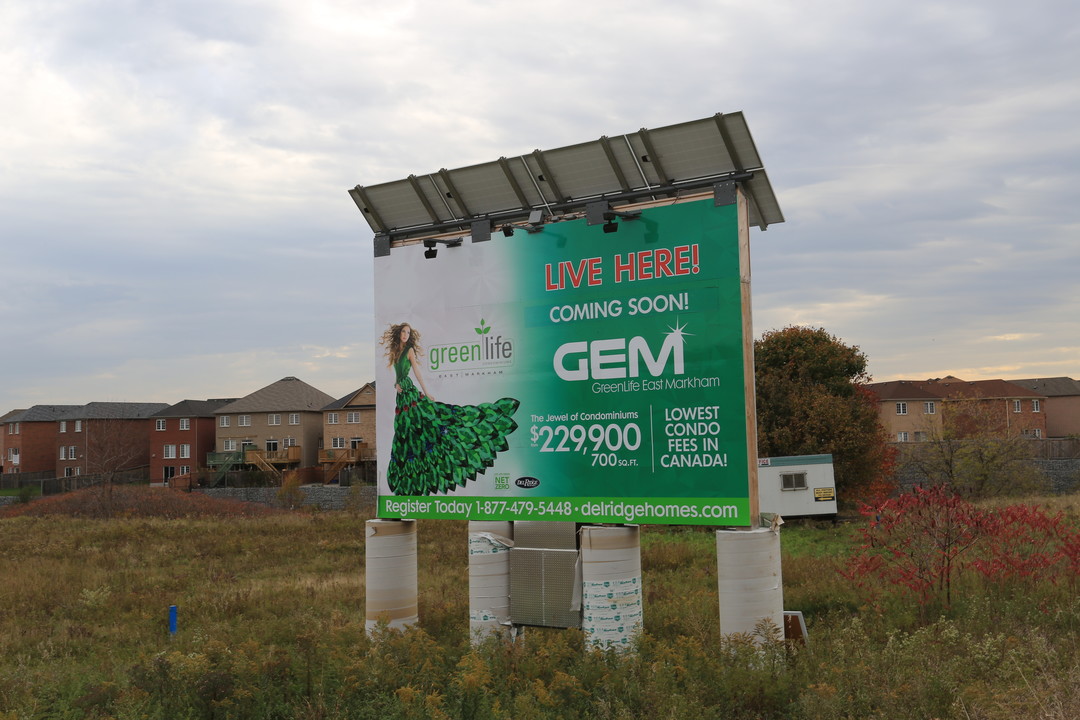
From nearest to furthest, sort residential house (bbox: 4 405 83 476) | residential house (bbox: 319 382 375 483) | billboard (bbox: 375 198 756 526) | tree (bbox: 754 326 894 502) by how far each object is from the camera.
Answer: billboard (bbox: 375 198 756 526), tree (bbox: 754 326 894 502), residential house (bbox: 319 382 375 483), residential house (bbox: 4 405 83 476)

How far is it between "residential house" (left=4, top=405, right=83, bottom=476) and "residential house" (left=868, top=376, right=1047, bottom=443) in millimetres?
78566

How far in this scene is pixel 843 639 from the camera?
1046cm

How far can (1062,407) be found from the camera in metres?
88.1

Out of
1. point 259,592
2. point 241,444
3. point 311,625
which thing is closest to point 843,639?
point 311,625

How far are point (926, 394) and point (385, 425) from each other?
2973 inches

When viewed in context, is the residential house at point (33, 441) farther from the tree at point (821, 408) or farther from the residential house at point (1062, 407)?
the residential house at point (1062, 407)

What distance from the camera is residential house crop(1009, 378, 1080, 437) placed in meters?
86.7

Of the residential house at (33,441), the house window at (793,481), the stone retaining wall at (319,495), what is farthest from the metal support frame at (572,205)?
the residential house at (33,441)

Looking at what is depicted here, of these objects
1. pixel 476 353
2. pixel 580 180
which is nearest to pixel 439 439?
pixel 476 353

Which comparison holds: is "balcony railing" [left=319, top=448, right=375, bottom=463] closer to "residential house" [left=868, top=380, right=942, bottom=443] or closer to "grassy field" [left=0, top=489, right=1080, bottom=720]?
"grassy field" [left=0, top=489, right=1080, bottom=720]

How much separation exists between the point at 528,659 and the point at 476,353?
13.9 ft

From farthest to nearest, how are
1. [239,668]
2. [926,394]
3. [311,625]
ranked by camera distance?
[926,394]
[311,625]
[239,668]

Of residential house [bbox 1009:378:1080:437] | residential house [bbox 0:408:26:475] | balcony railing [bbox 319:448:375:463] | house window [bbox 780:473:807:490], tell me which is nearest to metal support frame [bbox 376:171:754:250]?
house window [bbox 780:473:807:490]

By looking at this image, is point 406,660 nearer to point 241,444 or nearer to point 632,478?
point 632,478
